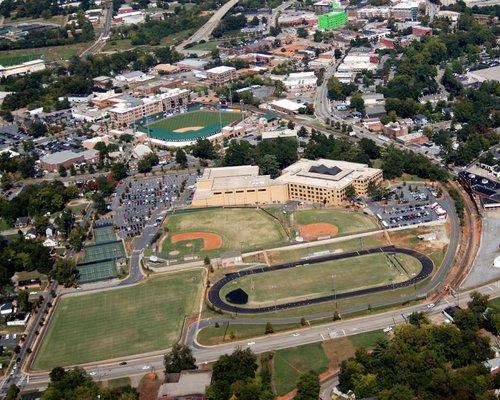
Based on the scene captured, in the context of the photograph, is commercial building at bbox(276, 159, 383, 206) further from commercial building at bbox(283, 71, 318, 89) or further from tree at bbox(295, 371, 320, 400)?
commercial building at bbox(283, 71, 318, 89)

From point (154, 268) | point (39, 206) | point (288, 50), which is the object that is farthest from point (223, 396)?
point (288, 50)

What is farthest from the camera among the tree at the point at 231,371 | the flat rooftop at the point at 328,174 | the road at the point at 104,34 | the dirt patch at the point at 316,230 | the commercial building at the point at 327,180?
the road at the point at 104,34

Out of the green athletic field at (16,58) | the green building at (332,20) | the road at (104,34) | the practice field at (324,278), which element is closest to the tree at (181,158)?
the practice field at (324,278)

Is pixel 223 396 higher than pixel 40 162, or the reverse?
pixel 223 396

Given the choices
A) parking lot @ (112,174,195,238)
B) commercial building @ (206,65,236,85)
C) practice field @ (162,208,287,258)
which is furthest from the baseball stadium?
practice field @ (162,208,287,258)

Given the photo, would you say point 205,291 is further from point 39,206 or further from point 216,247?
point 39,206

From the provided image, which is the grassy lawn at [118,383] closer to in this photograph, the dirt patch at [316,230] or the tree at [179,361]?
the tree at [179,361]
